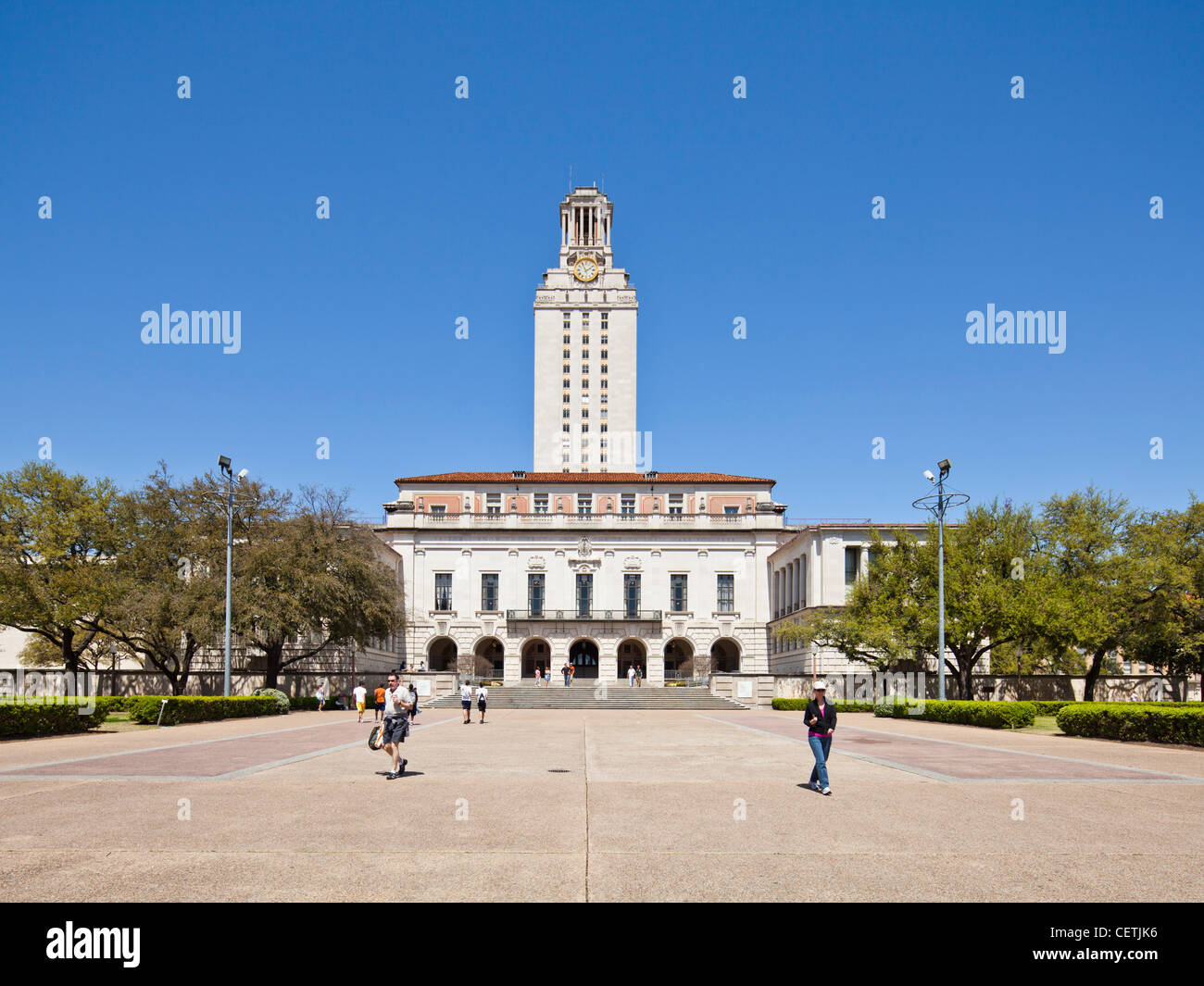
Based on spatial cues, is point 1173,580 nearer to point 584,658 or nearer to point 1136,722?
point 1136,722

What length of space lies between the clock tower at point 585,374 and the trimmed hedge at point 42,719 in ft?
263

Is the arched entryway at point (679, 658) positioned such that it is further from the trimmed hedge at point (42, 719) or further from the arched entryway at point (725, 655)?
the trimmed hedge at point (42, 719)

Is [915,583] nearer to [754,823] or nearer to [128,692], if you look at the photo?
[754,823]

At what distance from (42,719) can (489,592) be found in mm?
51895

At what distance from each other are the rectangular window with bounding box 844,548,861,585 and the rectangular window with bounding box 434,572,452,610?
32551 millimetres

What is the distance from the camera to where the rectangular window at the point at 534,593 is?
246ft

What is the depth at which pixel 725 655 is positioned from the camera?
257ft

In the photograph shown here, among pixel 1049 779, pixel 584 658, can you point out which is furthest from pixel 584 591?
pixel 1049 779

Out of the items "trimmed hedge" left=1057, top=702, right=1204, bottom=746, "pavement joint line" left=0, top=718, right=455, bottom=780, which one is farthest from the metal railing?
"pavement joint line" left=0, top=718, right=455, bottom=780

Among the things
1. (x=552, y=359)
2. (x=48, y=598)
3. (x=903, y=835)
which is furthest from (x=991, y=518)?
(x=552, y=359)

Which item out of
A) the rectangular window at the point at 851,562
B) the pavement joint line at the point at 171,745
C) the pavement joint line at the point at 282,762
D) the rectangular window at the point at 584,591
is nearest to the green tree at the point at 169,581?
the pavement joint line at the point at 171,745

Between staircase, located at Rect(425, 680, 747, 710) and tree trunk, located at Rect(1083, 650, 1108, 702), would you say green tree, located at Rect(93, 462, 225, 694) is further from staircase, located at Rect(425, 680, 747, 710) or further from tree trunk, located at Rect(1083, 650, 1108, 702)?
tree trunk, located at Rect(1083, 650, 1108, 702)
